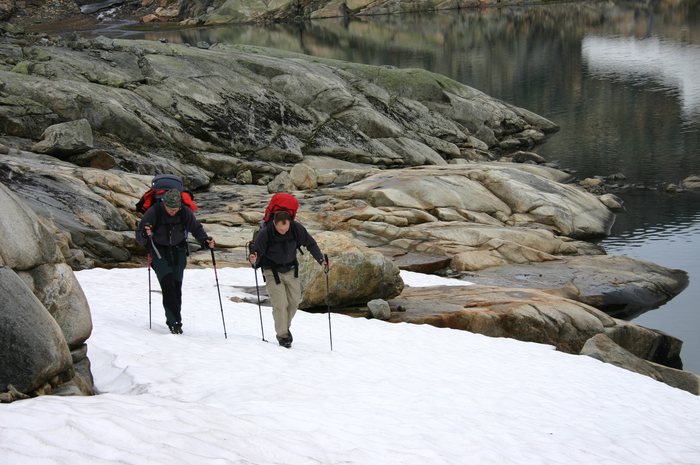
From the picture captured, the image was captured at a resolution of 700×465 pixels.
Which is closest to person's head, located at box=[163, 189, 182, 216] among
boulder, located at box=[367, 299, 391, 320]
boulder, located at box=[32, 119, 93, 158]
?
boulder, located at box=[367, 299, 391, 320]

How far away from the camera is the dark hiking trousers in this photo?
14.9m

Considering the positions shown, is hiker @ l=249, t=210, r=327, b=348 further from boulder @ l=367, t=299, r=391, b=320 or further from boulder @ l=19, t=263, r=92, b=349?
boulder @ l=367, t=299, r=391, b=320

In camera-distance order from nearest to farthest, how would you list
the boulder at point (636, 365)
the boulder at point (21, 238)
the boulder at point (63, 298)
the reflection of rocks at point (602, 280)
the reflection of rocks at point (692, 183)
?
1. the boulder at point (21, 238)
2. the boulder at point (63, 298)
3. the boulder at point (636, 365)
4. the reflection of rocks at point (602, 280)
5. the reflection of rocks at point (692, 183)

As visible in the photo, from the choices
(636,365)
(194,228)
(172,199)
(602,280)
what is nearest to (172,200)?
(172,199)

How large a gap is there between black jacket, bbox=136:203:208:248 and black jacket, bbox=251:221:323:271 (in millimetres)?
1045

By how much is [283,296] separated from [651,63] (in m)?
79.7

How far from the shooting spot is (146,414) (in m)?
9.05

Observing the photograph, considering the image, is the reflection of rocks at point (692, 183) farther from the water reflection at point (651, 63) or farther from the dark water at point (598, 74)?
the water reflection at point (651, 63)

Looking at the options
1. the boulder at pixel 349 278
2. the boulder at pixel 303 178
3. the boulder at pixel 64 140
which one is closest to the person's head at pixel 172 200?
the boulder at pixel 349 278

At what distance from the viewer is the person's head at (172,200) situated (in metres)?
14.4

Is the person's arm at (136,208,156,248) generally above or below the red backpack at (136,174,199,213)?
below

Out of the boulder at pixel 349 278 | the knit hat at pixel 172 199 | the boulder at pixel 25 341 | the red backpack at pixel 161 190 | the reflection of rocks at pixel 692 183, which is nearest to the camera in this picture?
the boulder at pixel 25 341

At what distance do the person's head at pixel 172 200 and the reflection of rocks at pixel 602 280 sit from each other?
16599 millimetres

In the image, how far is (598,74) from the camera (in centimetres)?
8194
